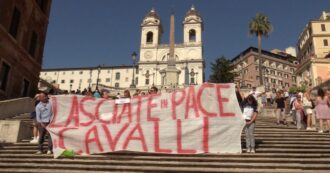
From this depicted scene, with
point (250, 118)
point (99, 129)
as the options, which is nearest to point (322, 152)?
point (250, 118)

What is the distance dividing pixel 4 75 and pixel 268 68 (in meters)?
86.3

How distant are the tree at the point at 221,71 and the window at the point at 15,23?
122 feet

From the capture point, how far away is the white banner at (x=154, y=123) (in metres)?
8.98

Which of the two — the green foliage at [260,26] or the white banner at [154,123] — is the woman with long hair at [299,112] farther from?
the green foliage at [260,26]

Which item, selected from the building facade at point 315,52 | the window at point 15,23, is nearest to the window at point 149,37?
the building facade at point 315,52

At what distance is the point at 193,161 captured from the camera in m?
8.39

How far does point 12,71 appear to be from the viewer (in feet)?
64.9

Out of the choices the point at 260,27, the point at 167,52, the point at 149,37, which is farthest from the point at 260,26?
the point at 149,37

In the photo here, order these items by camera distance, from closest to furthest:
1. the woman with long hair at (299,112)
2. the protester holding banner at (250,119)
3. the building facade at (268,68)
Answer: the protester holding banner at (250,119) → the woman with long hair at (299,112) → the building facade at (268,68)

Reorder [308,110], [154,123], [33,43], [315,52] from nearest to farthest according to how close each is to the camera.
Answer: [154,123] < [308,110] < [33,43] < [315,52]

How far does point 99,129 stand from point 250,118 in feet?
15.0

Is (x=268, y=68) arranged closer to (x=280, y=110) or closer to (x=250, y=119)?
(x=280, y=110)

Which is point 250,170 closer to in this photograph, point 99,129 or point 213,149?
point 213,149

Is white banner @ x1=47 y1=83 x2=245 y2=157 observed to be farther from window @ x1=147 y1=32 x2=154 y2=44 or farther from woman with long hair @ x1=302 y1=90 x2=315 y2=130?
window @ x1=147 y1=32 x2=154 y2=44
